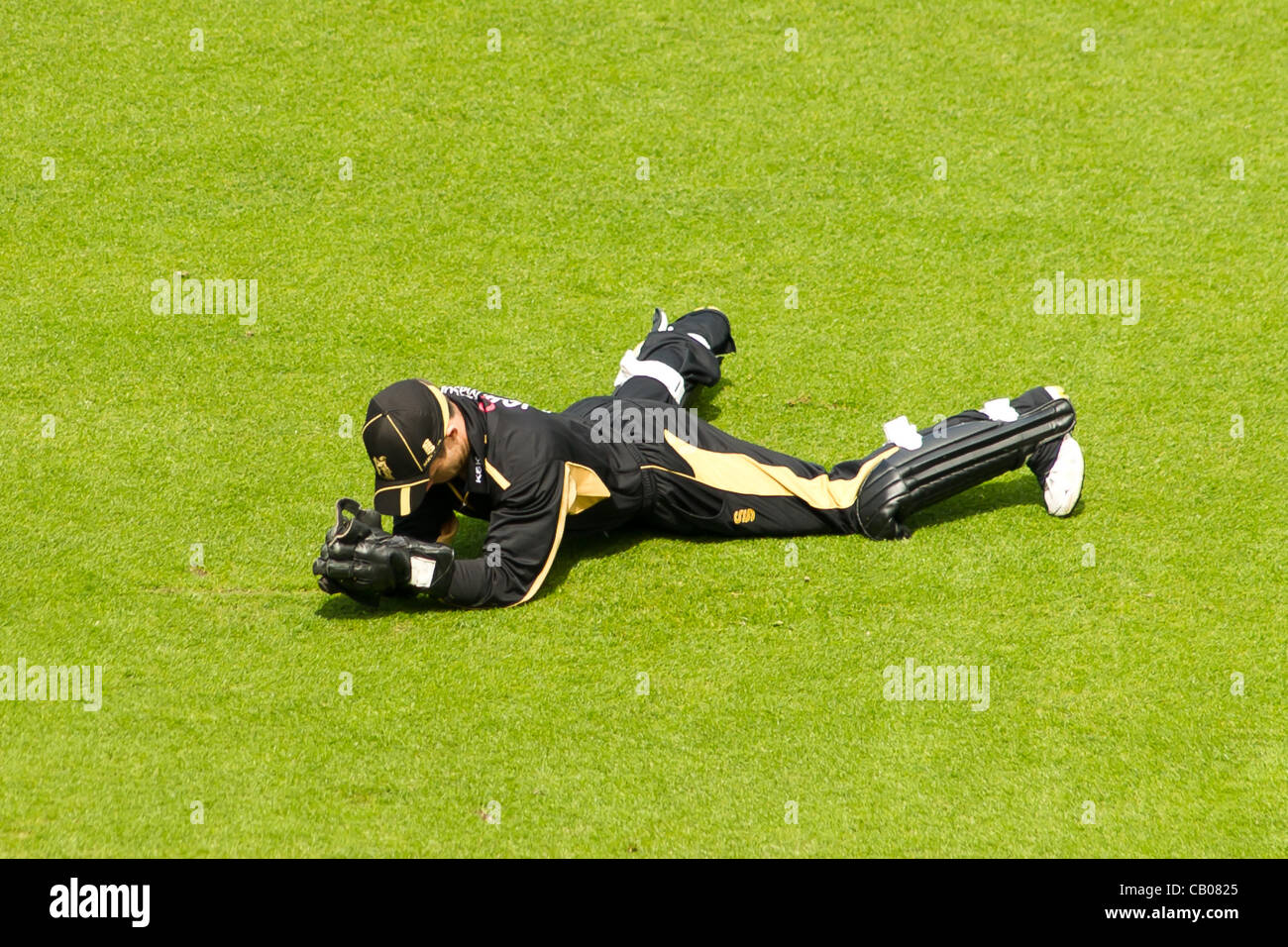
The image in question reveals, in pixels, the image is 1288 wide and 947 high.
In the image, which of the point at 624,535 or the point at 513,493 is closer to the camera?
the point at 513,493

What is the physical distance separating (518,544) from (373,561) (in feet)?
2.17

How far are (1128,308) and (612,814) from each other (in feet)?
17.3

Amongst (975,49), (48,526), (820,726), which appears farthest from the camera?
(975,49)

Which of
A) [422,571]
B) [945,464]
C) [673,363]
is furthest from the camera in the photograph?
Answer: [673,363]

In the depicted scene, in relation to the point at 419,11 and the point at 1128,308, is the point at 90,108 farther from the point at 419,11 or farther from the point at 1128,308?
the point at 1128,308

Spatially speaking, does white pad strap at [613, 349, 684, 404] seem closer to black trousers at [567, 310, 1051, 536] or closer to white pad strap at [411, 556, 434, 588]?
black trousers at [567, 310, 1051, 536]

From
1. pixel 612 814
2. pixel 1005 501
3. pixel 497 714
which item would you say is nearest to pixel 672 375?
pixel 1005 501

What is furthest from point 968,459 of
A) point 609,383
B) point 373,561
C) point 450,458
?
point 373,561

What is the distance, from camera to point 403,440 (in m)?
5.64

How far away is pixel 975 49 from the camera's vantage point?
10.7 meters

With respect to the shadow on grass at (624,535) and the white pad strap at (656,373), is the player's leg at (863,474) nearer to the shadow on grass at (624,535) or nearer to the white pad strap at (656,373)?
A: the shadow on grass at (624,535)

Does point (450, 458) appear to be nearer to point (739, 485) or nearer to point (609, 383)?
point (739, 485)

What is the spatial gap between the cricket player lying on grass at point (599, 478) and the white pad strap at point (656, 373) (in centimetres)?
5

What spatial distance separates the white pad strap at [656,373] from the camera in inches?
281
